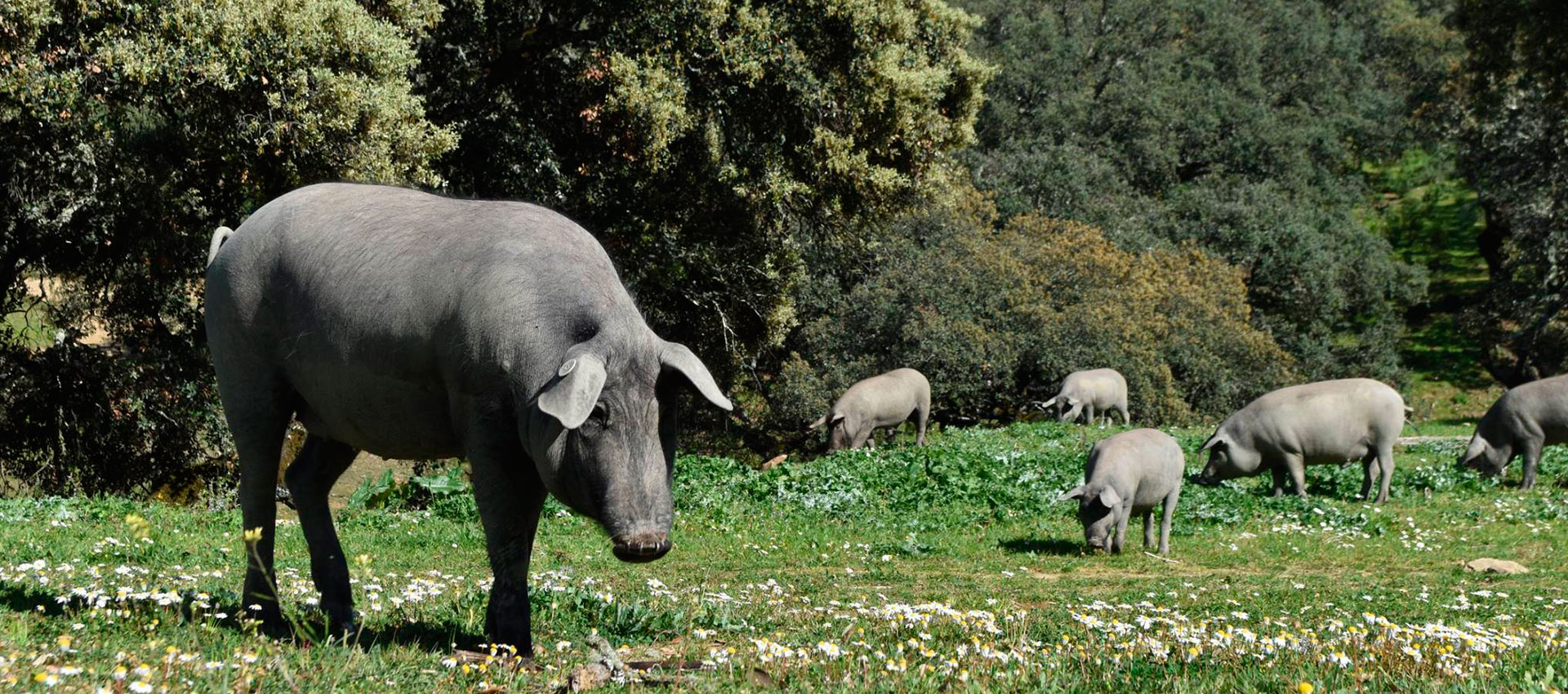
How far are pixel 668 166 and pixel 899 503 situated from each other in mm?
6619

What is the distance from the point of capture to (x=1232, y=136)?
1896 inches

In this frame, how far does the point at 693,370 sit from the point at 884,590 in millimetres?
5809

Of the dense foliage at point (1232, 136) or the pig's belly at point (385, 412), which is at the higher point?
the dense foliage at point (1232, 136)

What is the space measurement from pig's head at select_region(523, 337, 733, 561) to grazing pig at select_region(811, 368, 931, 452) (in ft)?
68.1

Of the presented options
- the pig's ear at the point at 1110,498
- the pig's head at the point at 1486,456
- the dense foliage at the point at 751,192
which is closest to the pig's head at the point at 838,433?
the dense foliage at the point at 751,192

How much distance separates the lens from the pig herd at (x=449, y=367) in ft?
17.3

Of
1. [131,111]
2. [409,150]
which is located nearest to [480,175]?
[409,150]

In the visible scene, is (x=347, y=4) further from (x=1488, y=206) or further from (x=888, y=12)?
(x=1488, y=206)

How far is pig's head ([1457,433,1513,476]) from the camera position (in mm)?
20969

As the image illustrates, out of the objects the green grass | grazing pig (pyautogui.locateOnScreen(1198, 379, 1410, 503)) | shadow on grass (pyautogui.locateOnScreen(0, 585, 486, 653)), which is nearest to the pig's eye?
the green grass

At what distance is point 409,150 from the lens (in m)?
15.9

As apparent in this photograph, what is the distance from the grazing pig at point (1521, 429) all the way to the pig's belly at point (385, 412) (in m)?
19.5

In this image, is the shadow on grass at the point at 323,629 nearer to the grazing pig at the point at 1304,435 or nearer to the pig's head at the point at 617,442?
the pig's head at the point at 617,442

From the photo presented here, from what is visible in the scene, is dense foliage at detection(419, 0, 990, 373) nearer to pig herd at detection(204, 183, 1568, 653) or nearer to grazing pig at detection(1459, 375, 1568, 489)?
grazing pig at detection(1459, 375, 1568, 489)
